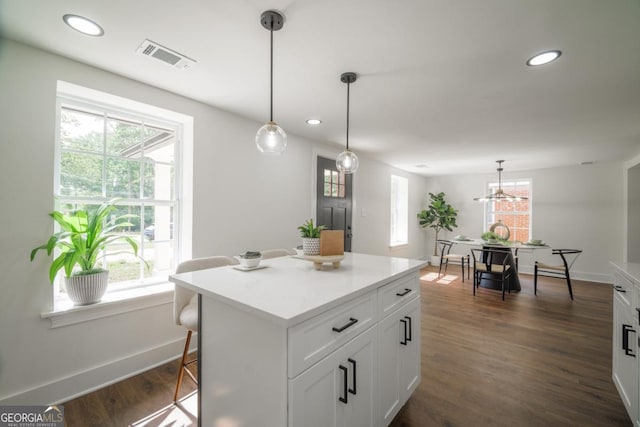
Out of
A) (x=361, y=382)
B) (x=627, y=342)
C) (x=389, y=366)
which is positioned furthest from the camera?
(x=627, y=342)

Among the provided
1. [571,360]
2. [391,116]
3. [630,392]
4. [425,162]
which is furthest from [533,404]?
[425,162]

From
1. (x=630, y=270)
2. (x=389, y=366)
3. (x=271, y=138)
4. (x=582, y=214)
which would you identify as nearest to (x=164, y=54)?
(x=271, y=138)

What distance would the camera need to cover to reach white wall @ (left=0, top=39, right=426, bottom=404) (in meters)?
1.67

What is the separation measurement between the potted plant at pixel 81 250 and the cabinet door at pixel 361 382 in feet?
5.83

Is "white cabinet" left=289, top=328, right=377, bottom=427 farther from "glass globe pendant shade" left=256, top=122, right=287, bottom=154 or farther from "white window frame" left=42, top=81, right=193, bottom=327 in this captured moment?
"white window frame" left=42, top=81, right=193, bottom=327

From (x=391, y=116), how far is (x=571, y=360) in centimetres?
291

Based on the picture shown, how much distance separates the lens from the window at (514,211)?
614cm

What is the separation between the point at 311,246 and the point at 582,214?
6723mm

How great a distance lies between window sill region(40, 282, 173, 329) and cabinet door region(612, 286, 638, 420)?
3.30 meters

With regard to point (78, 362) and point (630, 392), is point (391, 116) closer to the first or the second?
point (630, 392)

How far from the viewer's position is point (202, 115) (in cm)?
261

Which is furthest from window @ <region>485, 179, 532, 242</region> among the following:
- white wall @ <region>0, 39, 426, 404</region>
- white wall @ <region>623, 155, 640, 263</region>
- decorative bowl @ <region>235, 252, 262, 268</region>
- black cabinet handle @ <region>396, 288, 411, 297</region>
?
decorative bowl @ <region>235, 252, 262, 268</region>

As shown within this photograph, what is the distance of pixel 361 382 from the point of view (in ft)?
4.15

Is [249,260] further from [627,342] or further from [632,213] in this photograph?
[632,213]
